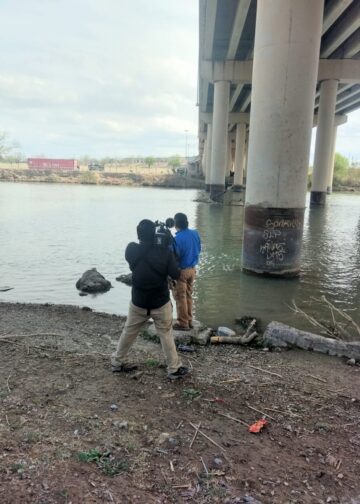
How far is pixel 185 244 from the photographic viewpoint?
257 inches

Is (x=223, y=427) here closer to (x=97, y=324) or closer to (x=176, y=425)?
(x=176, y=425)

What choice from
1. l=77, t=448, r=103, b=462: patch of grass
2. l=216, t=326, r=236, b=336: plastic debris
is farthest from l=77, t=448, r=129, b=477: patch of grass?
l=216, t=326, r=236, b=336: plastic debris

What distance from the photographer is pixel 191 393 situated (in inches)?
183

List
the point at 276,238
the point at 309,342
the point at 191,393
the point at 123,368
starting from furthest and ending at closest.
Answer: the point at 276,238 < the point at 309,342 < the point at 123,368 < the point at 191,393

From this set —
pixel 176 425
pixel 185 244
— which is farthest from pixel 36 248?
→ pixel 176 425

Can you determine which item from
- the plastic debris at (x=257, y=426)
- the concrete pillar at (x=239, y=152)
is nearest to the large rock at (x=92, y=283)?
the plastic debris at (x=257, y=426)

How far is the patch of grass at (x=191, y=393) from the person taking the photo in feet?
15.0

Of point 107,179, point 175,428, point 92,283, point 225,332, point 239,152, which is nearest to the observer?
point 175,428

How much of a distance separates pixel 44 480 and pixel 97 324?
4329 millimetres

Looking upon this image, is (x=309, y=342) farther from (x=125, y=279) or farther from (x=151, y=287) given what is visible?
(x=125, y=279)

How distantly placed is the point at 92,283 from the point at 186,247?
4.22 m

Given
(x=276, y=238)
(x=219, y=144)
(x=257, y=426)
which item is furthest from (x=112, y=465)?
(x=219, y=144)

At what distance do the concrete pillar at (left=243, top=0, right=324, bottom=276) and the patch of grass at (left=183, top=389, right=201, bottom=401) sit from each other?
709cm

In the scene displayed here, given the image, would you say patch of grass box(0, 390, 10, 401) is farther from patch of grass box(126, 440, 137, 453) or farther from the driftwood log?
the driftwood log
